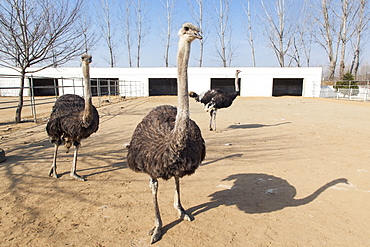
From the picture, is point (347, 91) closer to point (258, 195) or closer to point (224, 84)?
point (224, 84)

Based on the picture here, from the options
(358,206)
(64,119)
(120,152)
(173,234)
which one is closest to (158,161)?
(173,234)

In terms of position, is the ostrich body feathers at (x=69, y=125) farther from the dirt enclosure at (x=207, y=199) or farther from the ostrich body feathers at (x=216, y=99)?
the ostrich body feathers at (x=216, y=99)

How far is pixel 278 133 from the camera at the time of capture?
7035 millimetres

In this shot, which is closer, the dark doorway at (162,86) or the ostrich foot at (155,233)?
the ostrich foot at (155,233)

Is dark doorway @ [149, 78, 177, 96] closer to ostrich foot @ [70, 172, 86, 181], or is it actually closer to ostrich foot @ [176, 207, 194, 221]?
ostrich foot @ [70, 172, 86, 181]

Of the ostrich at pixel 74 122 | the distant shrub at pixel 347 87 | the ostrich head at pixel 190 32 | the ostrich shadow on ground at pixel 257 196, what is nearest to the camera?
the ostrich head at pixel 190 32

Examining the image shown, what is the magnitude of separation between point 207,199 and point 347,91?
73.9 ft

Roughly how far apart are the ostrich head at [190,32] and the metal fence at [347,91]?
68.6 ft

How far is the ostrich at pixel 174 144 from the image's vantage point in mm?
2174

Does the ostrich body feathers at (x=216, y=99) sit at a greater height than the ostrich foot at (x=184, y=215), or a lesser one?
greater

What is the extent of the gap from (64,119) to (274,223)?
3.09 metres

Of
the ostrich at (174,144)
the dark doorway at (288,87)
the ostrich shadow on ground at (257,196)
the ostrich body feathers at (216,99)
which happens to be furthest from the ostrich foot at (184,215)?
the dark doorway at (288,87)

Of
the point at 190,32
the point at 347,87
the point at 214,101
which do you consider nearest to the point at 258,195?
the point at 190,32

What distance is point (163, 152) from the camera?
7.45ft
